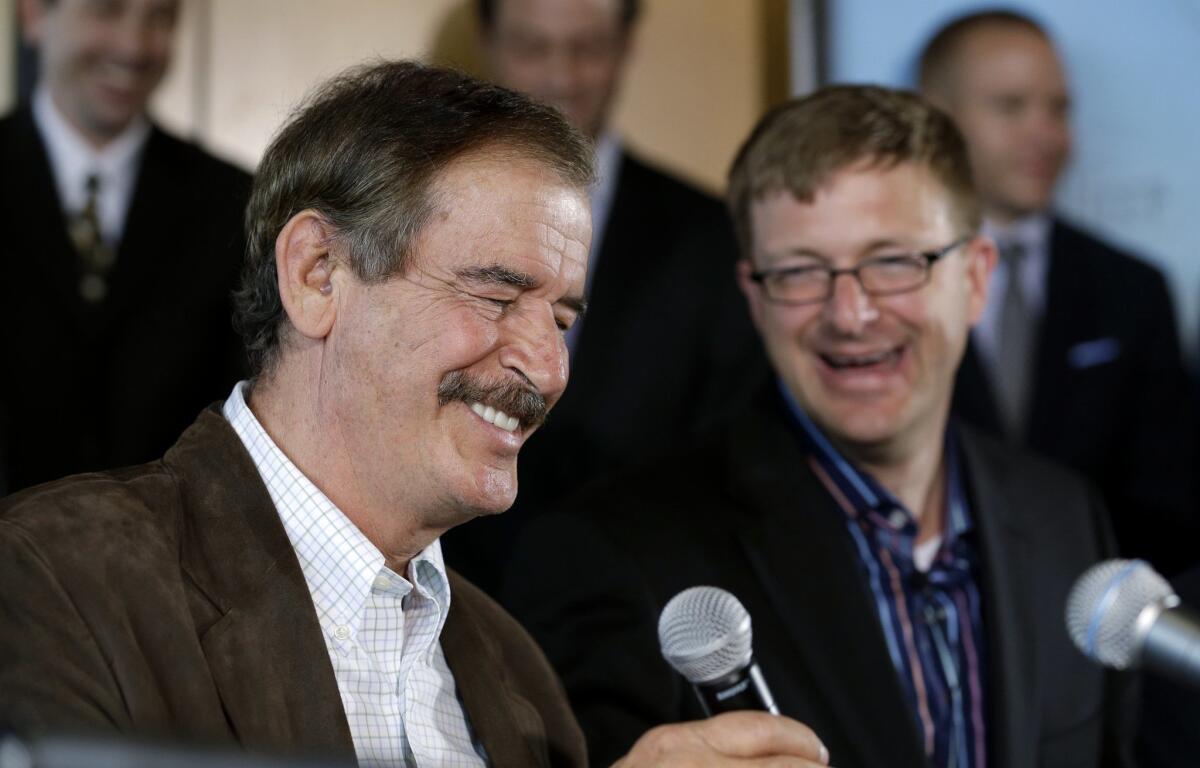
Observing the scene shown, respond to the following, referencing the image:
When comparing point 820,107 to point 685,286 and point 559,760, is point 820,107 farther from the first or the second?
point 559,760

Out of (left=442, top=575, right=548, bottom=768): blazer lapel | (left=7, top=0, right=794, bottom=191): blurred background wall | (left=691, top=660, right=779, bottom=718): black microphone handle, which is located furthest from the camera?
(left=7, top=0, right=794, bottom=191): blurred background wall

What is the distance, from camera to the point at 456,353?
181cm

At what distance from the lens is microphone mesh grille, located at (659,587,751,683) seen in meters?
1.71

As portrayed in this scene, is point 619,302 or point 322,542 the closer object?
point 322,542

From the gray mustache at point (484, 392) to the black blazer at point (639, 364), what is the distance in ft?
4.93

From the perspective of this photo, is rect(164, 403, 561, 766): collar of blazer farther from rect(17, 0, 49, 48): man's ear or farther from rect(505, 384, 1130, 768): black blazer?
rect(17, 0, 49, 48): man's ear

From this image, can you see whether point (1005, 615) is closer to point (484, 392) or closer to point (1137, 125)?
point (484, 392)

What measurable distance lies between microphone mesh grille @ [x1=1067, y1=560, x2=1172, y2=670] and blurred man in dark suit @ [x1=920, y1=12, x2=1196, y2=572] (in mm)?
2080

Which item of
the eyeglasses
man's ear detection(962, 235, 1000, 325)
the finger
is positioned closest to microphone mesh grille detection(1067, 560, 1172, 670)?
the finger

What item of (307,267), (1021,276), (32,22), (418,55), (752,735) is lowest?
(752,735)

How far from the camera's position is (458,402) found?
5.94ft

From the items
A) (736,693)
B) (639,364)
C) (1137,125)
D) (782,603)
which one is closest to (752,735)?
(736,693)

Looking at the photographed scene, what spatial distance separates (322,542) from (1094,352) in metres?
2.44

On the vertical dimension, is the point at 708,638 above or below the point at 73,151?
below
